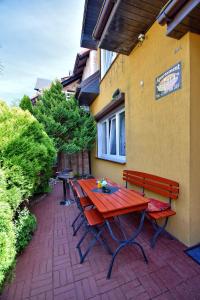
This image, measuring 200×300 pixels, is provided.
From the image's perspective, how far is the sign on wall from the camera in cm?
258

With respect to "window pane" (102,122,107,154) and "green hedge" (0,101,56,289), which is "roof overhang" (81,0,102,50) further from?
"green hedge" (0,101,56,289)

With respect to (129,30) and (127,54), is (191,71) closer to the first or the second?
(129,30)

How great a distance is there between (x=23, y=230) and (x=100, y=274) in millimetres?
1475

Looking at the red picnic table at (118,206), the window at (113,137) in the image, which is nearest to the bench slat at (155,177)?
the red picnic table at (118,206)

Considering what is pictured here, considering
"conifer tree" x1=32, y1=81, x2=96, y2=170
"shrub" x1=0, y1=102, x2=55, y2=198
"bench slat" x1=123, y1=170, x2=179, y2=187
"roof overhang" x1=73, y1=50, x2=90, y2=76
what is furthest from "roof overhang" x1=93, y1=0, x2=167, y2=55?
"roof overhang" x1=73, y1=50, x2=90, y2=76

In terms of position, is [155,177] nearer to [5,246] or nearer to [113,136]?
[5,246]

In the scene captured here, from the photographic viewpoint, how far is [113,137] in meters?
6.14

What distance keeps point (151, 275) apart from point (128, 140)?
3.00 m

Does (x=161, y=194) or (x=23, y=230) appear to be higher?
(x=161, y=194)

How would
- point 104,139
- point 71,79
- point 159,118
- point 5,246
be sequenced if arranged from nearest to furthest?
point 5,246
point 159,118
point 104,139
point 71,79

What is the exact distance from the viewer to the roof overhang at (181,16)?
1.98 m

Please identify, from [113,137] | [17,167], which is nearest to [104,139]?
[113,137]

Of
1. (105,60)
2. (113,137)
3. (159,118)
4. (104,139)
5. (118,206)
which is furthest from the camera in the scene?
(104,139)

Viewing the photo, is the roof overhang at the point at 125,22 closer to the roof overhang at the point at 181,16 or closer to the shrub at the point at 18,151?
the roof overhang at the point at 181,16
